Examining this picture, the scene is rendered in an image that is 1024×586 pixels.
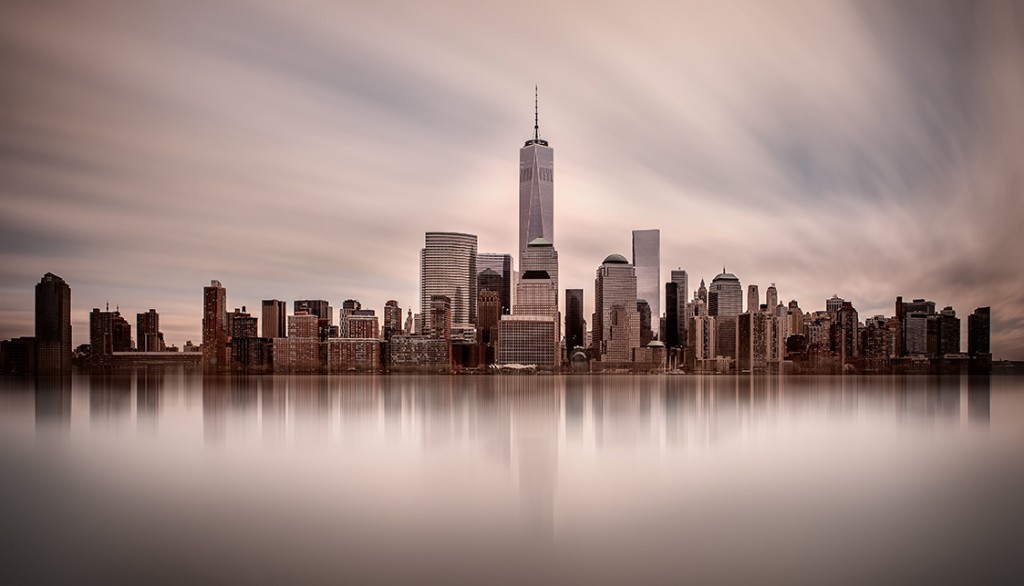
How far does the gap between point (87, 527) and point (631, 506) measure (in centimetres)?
1513

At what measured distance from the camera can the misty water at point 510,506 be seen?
16.1m

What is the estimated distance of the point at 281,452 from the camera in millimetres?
37531

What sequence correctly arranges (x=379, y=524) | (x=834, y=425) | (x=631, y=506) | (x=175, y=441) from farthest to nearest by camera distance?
(x=834, y=425) < (x=175, y=441) < (x=631, y=506) < (x=379, y=524)

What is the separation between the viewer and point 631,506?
23.3m

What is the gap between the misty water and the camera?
Result: 1611 cm

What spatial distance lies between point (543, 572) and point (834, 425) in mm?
45633

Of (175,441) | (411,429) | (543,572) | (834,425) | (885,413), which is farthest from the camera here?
(885,413)

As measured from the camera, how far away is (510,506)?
23.0 m

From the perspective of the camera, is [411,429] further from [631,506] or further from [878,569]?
[878,569]

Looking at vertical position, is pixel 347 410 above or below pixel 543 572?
below

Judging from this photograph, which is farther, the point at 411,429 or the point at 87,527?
the point at 411,429

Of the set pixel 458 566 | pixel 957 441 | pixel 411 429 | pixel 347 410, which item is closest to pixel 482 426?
pixel 411 429

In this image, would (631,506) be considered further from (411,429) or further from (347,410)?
(347,410)

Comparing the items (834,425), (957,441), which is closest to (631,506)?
(957,441)
